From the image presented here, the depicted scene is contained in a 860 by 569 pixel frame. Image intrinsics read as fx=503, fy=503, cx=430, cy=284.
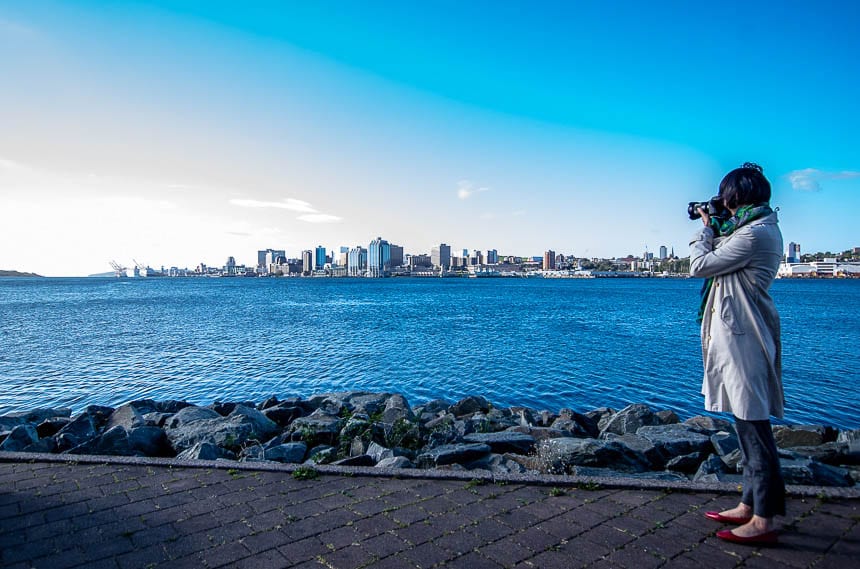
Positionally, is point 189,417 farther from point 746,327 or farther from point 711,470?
point 746,327

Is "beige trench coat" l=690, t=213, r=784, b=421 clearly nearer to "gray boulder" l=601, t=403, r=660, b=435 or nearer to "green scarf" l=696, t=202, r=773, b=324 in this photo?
"green scarf" l=696, t=202, r=773, b=324

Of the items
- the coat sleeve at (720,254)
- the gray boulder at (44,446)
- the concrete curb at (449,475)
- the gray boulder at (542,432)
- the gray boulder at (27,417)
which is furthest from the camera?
the gray boulder at (27,417)

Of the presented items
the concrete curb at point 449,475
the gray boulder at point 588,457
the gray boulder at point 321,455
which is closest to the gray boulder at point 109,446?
the concrete curb at point 449,475

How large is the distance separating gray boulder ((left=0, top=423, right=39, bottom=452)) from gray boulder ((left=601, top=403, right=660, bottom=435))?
11.3 m

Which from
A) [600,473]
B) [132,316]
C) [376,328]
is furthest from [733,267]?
[132,316]

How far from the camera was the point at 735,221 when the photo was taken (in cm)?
400

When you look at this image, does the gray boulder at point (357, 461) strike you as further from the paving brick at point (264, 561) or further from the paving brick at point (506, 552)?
the paving brick at point (506, 552)

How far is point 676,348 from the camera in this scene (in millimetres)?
27391

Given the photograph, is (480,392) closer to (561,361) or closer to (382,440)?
(561,361)

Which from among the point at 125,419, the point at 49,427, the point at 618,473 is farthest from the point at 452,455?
the point at 49,427

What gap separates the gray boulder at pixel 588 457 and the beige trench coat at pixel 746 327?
3.61 meters

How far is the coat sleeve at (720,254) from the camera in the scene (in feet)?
12.5

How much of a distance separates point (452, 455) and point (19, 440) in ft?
25.6

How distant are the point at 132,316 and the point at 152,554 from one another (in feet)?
164
